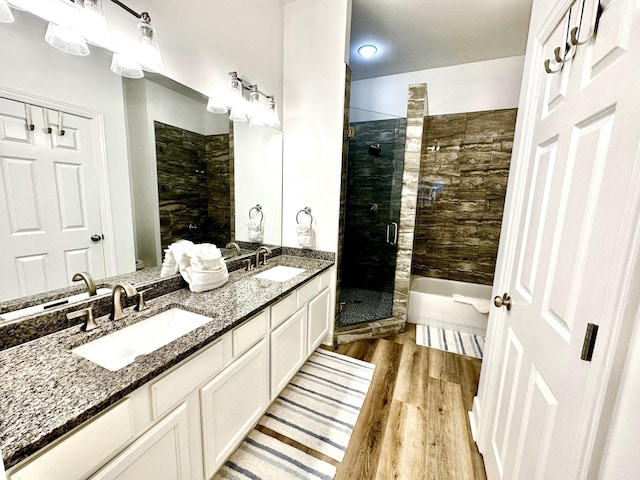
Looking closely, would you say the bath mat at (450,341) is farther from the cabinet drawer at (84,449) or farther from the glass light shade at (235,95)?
the glass light shade at (235,95)

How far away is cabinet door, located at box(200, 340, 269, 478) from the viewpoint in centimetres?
113

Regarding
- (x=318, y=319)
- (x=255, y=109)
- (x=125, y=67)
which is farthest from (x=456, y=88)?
(x=125, y=67)

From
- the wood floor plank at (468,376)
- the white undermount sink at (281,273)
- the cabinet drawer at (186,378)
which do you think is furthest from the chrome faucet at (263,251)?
the wood floor plank at (468,376)

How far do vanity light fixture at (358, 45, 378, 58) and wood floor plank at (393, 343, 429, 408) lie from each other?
9.83 ft

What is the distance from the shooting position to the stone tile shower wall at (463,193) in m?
3.01

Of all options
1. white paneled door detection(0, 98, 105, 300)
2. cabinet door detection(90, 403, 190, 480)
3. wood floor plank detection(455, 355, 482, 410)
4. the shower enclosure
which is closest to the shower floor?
the shower enclosure

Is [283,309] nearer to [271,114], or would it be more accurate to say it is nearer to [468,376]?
[271,114]

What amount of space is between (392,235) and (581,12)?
2.13 meters

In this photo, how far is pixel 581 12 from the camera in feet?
2.76

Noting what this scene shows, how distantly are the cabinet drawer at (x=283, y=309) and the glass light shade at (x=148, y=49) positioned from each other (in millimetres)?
1370

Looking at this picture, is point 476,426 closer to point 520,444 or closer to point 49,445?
point 520,444

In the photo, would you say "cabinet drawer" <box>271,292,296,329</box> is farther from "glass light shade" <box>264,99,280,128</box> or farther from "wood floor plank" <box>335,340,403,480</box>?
"glass light shade" <box>264,99,280,128</box>

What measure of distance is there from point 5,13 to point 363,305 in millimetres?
3110

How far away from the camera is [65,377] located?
2.58 ft
